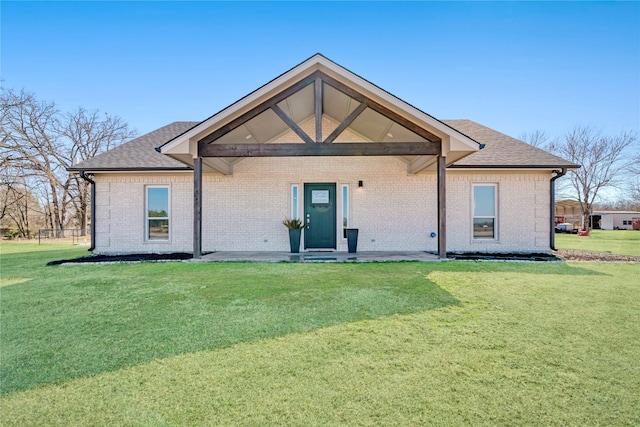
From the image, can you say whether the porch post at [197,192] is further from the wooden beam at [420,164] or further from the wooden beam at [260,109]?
the wooden beam at [420,164]

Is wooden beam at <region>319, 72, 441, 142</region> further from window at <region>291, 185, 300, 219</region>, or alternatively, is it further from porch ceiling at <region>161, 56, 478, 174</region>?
window at <region>291, 185, 300, 219</region>

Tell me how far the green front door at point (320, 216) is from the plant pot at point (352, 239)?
29.3 inches

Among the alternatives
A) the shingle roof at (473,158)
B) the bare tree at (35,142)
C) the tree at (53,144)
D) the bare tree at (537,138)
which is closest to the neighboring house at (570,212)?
the bare tree at (537,138)

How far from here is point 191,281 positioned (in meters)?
5.91

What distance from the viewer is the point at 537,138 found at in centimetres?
3444

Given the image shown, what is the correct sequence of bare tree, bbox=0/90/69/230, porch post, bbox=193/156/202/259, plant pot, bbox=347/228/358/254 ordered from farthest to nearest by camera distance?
bare tree, bbox=0/90/69/230 → plant pot, bbox=347/228/358/254 → porch post, bbox=193/156/202/259

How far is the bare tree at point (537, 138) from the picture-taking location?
33.8 meters

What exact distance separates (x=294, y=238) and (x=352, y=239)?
175 cm

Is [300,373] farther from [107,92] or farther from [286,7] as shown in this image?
[107,92]

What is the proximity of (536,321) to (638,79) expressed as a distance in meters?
20.0

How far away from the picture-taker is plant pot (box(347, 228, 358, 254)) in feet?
32.0

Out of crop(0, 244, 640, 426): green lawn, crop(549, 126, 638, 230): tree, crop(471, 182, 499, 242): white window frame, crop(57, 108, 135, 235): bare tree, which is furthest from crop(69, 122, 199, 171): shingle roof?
crop(549, 126, 638, 230): tree

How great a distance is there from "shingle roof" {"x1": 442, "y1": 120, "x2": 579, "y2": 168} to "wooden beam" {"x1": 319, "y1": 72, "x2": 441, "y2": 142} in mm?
2567

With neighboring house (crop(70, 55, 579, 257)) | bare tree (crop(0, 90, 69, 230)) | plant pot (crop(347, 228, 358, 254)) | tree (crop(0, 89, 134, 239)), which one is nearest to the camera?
plant pot (crop(347, 228, 358, 254))
